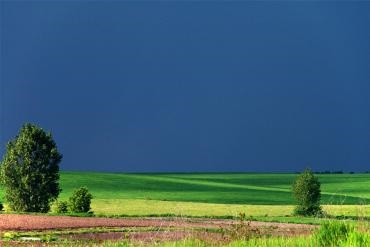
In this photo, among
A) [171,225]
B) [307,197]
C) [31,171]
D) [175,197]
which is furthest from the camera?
[175,197]

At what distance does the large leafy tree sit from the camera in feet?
161

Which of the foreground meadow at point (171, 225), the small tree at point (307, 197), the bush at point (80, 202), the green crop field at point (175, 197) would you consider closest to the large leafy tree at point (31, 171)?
the bush at point (80, 202)

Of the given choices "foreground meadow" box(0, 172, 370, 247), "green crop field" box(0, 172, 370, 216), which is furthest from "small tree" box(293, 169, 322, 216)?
"green crop field" box(0, 172, 370, 216)

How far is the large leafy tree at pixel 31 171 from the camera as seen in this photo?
161ft

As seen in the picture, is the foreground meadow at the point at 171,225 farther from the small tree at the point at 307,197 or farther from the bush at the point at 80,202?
the bush at the point at 80,202

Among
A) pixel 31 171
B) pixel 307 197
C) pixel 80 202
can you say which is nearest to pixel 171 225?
pixel 80 202

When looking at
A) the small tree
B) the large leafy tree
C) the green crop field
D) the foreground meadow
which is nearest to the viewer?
the foreground meadow

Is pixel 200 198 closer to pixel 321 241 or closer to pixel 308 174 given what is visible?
pixel 308 174

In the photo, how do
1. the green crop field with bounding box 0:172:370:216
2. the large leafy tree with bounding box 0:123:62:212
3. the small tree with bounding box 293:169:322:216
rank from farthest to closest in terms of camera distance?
1. the green crop field with bounding box 0:172:370:216
2. the small tree with bounding box 293:169:322:216
3. the large leafy tree with bounding box 0:123:62:212

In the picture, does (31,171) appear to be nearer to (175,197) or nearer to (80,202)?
(80,202)

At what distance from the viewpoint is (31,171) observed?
4906 centimetres

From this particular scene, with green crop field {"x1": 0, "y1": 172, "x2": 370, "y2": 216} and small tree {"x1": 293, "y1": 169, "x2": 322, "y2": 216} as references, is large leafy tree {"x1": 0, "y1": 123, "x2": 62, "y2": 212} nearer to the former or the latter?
green crop field {"x1": 0, "y1": 172, "x2": 370, "y2": 216}

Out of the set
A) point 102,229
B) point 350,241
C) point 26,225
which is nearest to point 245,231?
point 350,241

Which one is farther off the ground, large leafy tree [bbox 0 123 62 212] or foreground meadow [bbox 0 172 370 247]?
large leafy tree [bbox 0 123 62 212]
